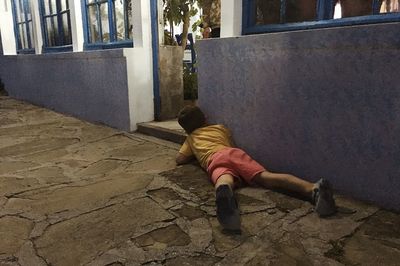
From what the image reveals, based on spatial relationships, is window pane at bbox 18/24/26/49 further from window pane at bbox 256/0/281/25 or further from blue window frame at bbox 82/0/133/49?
window pane at bbox 256/0/281/25

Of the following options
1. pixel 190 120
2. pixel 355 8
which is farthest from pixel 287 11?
pixel 190 120

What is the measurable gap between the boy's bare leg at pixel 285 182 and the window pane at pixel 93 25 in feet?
15.6

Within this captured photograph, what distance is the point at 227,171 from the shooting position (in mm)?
3043

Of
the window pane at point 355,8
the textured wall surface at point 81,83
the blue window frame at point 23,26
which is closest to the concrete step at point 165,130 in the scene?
the textured wall surface at point 81,83

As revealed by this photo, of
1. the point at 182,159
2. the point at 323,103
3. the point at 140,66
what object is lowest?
the point at 182,159

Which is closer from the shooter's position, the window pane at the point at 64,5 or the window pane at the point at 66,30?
the window pane at the point at 64,5

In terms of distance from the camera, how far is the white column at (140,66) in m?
5.16

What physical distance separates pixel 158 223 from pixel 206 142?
120 cm

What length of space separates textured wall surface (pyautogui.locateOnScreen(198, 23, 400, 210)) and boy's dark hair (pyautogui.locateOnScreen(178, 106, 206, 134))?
1.20 ft

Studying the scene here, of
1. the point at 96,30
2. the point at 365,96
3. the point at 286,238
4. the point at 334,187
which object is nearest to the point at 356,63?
the point at 365,96

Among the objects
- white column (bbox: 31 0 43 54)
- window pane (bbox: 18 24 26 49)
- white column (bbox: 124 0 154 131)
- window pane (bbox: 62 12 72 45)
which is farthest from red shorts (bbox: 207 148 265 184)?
window pane (bbox: 18 24 26 49)

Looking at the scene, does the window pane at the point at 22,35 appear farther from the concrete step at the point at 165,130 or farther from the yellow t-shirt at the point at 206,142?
the yellow t-shirt at the point at 206,142

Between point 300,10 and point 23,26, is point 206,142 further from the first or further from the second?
point 23,26

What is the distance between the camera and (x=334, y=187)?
2.90 m
